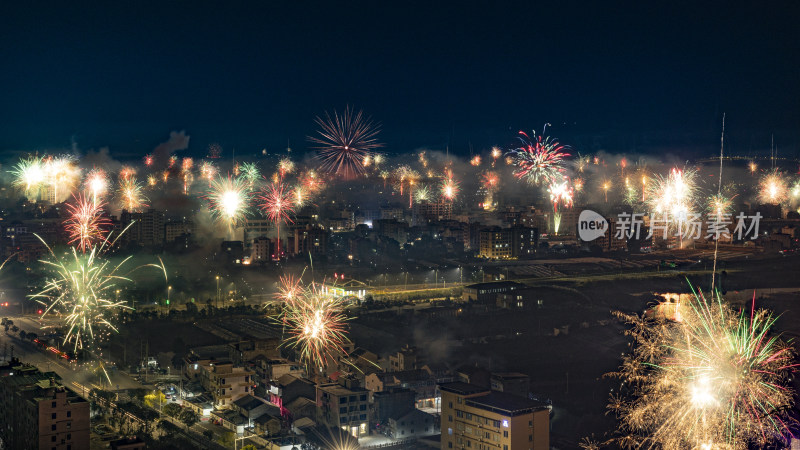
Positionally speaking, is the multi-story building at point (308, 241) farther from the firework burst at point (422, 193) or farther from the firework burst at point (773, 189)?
the firework burst at point (773, 189)

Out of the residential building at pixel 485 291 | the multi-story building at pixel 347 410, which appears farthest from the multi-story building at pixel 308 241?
the multi-story building at pixel 347 410

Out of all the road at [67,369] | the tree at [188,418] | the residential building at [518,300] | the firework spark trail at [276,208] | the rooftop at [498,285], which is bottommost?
the tree at [188,418]

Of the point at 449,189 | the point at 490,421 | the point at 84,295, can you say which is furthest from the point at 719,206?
the point at 490,421

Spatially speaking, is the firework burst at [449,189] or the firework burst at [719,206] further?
the firework burst at [449,189]

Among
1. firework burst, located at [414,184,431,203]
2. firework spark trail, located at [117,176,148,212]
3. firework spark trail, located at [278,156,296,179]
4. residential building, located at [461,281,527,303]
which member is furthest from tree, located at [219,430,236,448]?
firework spark trail, located at [278,156,296,179]

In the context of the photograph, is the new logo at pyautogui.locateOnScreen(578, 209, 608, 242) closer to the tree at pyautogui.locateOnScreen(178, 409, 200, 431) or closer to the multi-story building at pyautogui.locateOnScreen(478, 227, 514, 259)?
the multi-story building at pyautogui.locateOnScreen(478, 227, 514, 259)

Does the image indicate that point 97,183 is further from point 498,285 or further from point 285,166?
point 498,285

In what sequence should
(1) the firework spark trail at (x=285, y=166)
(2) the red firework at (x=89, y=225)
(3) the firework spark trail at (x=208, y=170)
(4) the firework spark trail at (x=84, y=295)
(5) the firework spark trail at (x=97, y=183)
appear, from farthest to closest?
1. (1) the firework spark trail at (x=285, y=166)
2. (3) the firework spark trail at (x=208, y=170)
3. (5) the firework spark trail at (x=97, y=183)
4. (2) the red firework at (x=89, y=225)
5. (4) the firework spark trail at (x=84, y=295)
